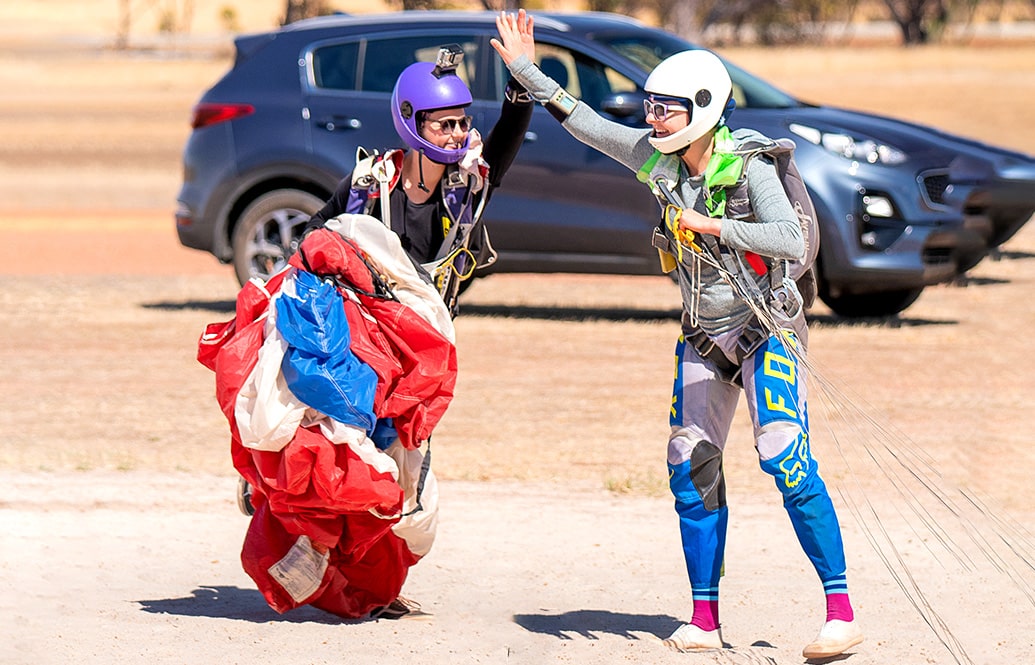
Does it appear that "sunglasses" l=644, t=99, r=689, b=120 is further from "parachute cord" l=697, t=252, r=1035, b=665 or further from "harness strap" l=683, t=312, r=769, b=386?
"harness strap" l=683, t=312, r=769, b=386

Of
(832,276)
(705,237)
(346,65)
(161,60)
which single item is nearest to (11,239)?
(346,65)

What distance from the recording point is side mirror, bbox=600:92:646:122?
9.66 metres

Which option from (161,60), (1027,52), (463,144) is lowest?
(161,60)

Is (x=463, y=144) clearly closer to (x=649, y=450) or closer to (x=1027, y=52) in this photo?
(x=649, y=450)

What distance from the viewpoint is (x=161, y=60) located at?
4969 centimetres

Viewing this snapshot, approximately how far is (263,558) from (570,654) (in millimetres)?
964

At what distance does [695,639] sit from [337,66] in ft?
23.9

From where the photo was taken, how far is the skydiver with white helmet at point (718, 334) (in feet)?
14.5

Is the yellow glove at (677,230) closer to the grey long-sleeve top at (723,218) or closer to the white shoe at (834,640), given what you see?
the grey long-sleeve top at (723,218)

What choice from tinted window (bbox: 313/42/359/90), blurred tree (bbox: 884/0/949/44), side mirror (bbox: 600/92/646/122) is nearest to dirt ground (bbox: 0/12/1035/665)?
side mirror (bbox: 600/92/646/122)

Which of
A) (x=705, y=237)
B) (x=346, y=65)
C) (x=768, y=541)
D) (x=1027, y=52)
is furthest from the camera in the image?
(x=1027, y=52)

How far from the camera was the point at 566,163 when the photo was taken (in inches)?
411

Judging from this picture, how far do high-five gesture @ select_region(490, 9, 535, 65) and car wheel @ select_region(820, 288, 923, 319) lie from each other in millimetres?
6721

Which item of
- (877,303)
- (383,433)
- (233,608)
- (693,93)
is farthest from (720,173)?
(877,303)
